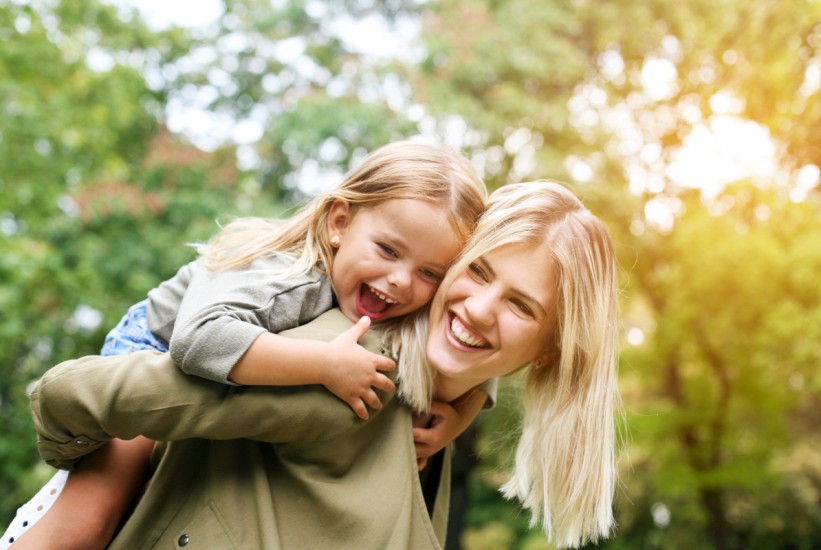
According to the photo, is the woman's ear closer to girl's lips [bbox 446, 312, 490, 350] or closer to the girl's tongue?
girl's lips [bbox 446, 312, 490, 350]

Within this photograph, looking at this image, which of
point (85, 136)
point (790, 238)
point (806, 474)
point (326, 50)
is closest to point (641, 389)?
point (806, 474)

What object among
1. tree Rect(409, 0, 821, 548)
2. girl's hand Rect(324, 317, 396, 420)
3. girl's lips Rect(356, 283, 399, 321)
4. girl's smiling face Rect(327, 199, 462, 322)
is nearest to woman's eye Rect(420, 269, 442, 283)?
girl's smiling face Rect(327, 199, 462, 322)

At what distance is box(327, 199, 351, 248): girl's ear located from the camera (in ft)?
7.54

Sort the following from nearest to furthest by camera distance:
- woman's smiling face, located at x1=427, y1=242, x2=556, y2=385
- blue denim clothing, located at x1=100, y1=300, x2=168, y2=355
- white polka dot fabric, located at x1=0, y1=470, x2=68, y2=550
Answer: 1. white polka dot fabric, located at x1=0, y1=470, x2=68, y2=550
2. woman's smiling face, located at x1=427, y1=242, x2=556, y2=385
3. blue denim clothing, located at x1=100, y1=300, x2=168, y2=355

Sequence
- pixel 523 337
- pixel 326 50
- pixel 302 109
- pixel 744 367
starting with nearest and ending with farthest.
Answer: pixel 523 337 < pixel 302 109 < pixel 326 50 < pixel 744 367

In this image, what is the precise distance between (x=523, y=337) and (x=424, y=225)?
0.39 meters

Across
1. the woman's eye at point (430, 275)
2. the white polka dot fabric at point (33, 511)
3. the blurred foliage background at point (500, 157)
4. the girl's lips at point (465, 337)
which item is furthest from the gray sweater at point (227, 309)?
the blurred foliage background at point (500, 157)

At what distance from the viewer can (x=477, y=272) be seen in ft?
6.76

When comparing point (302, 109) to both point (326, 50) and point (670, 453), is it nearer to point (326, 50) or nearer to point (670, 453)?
point (326, 50)

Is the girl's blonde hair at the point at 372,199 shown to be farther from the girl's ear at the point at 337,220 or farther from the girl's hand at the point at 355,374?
the girl's hand at the point at 355,374

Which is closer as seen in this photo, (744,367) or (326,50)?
(326,50)

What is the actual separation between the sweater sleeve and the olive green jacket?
0.06 m

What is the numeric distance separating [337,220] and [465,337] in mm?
552

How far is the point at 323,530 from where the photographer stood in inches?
73.2
